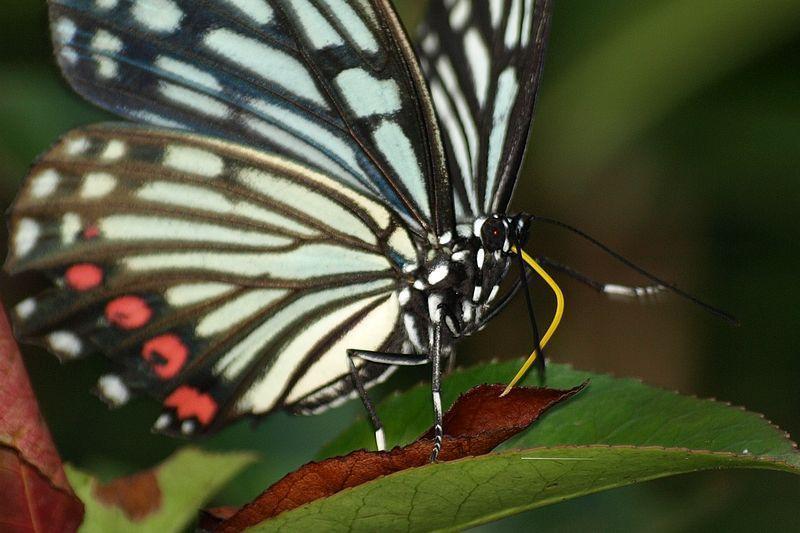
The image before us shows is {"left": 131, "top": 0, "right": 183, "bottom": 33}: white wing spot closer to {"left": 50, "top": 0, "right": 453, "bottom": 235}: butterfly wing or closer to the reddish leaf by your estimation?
{"left": 50, "top": 0, "right": 453, "bottom": 235}: butterfly wing

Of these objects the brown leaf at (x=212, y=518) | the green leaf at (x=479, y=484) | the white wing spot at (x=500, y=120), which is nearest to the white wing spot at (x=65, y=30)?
the white wing spot at (x=500, y=120)

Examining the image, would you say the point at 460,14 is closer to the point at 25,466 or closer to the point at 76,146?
the point at 76,146

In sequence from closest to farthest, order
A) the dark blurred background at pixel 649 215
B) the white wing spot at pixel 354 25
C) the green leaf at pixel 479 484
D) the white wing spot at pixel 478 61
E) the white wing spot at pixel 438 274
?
the green leaf at pixel 479 484
the white wing spot at pixel 354 25
the white wing spot at pixel 438 274
the white wing spot at pixel 478 61
the dark blurred background at pixel 649 215

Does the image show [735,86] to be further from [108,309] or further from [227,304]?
[108,309]

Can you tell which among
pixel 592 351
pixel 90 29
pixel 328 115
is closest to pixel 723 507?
pixel 592 351

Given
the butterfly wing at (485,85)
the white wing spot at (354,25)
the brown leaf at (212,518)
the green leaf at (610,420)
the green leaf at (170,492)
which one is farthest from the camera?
the butterfly wing at (485,85)

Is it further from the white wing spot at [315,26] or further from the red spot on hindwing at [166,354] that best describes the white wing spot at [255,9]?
the red spot on hindwing at [166,354]
